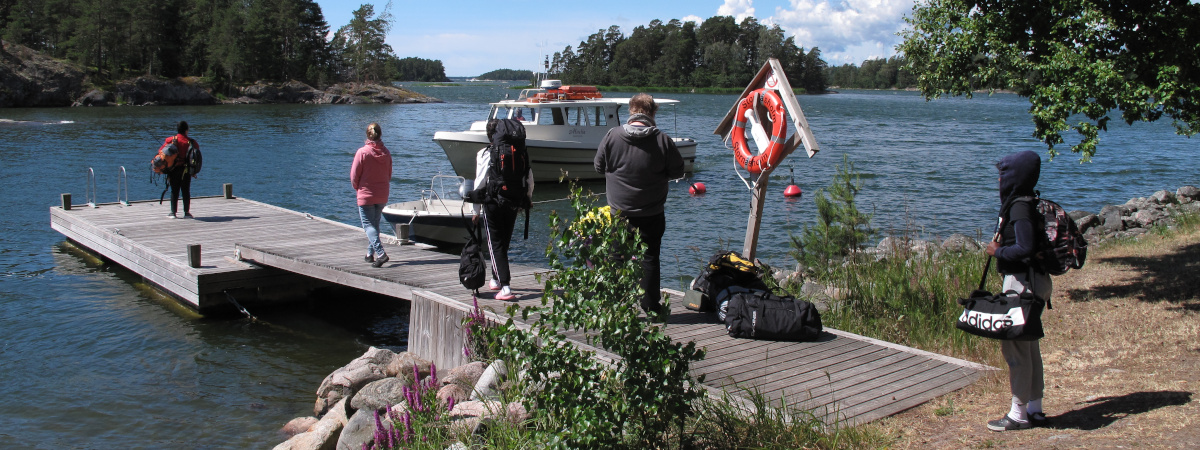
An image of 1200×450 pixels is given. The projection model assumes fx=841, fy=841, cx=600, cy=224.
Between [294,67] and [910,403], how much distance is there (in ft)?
327

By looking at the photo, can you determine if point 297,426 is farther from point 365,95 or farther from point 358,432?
point 365,95

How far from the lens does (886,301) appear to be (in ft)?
24.8

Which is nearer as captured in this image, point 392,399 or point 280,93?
point 392,399

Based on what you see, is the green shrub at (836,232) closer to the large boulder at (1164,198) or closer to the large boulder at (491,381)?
the large boulder at (491,381)

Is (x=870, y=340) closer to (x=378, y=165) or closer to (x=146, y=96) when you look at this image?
(x=378, y=165)

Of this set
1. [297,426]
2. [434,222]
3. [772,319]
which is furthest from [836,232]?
[434,222]

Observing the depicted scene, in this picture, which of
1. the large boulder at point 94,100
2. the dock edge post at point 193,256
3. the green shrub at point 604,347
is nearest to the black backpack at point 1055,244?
the green shrub at point 604,347

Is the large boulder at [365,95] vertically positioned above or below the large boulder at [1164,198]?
above

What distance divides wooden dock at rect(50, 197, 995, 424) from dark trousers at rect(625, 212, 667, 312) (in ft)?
1.08

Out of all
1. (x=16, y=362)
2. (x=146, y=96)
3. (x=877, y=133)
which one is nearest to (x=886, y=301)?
(x=16, y=362)

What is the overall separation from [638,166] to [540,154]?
1850cm

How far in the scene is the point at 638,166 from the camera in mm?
5742

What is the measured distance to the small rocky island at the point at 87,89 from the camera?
208ft

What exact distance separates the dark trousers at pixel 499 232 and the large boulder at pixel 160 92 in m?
74.2
